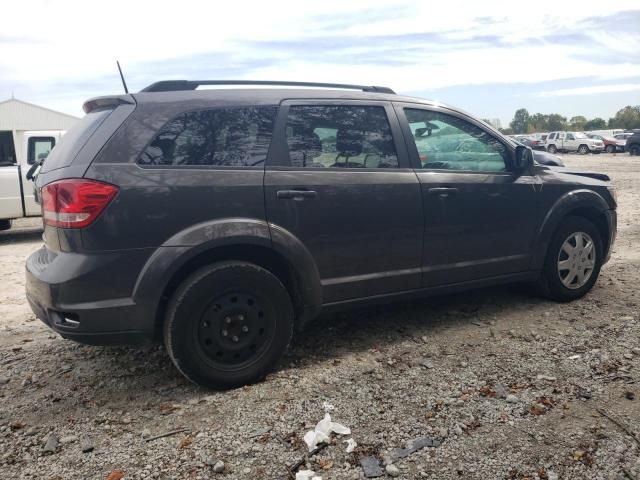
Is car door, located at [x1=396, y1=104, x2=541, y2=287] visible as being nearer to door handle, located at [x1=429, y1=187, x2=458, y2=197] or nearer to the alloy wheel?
door handle, located at [x1=429, y1=187, x2=458, y2=197]

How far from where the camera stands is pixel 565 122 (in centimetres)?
9512

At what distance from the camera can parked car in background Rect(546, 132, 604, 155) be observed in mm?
38250

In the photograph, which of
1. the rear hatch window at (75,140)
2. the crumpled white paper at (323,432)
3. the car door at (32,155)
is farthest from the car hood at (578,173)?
the car door at (32,155)

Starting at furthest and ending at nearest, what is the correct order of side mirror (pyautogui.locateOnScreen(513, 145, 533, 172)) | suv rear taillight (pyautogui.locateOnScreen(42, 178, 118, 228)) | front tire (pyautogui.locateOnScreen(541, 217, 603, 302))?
1. front tire (pyautogui.locateOnScreen(541, 217, 603, 302))
2. side mirror (pyautogui.locateOnScreen(513, 145, 533, 172))
3. suv rear taillight (pyautogui.locateOnScreen(42, 178, 118, 228))

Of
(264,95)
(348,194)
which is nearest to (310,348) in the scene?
(348,194)

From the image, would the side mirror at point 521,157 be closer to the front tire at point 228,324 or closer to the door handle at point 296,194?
the door handle at point 296,194

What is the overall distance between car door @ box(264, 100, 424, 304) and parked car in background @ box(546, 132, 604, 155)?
39.1 meters

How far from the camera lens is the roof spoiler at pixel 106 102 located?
3369 mm

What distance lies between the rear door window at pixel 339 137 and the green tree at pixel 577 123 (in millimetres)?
83741

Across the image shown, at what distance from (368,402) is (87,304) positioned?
168 centimetres

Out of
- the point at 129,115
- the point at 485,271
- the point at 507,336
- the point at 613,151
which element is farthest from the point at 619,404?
the point at 613,151

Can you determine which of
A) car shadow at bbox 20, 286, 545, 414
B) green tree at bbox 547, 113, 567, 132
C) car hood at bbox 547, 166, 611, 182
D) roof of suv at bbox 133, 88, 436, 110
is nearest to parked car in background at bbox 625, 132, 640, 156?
car hood at bbox 547, 166, 611, 182

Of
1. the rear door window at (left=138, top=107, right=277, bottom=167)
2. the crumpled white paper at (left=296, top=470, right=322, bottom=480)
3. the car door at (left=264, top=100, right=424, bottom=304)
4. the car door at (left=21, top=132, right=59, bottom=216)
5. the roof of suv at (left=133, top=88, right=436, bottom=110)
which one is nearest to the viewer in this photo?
the crumpled white paper at (left=296, top=470, right=322, bottom=480)

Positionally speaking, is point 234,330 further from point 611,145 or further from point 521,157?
point 611,145
